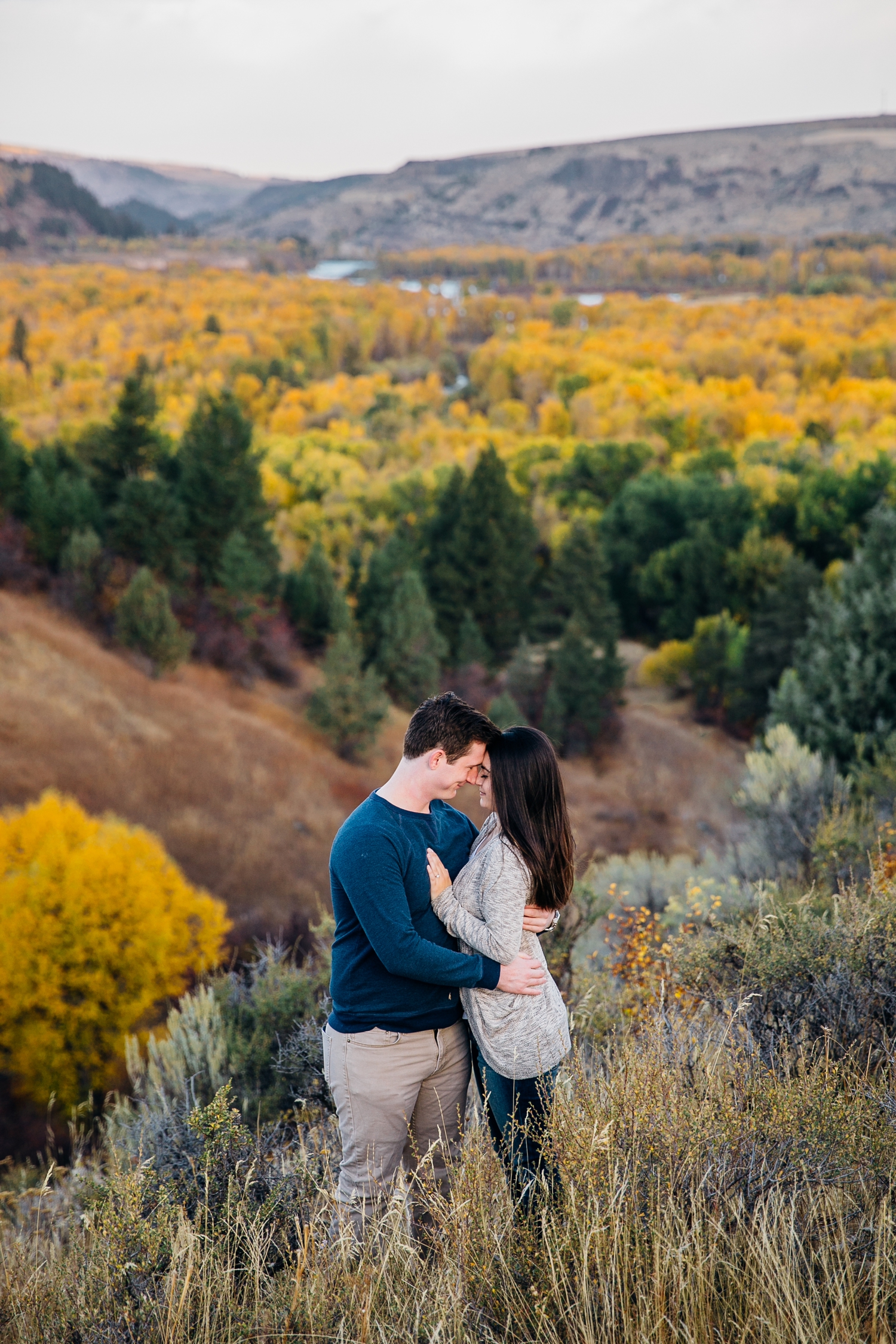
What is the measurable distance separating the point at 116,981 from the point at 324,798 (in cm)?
1240

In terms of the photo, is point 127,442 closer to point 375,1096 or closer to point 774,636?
point 774,636

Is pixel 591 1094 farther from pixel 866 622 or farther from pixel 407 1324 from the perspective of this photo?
pixel 866 622

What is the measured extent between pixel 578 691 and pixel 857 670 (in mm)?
17846

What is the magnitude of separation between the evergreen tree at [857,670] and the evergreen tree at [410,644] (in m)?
17.6

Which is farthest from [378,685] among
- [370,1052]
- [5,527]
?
[370,1052]

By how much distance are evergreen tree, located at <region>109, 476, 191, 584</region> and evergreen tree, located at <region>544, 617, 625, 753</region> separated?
46.3 feet

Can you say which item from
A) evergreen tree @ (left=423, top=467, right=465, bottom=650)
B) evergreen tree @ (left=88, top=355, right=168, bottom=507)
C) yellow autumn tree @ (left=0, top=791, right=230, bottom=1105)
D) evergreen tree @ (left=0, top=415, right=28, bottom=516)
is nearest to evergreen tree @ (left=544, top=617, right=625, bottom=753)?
evergreen tree @ (left=423, top=467, right=465, bottom=650)

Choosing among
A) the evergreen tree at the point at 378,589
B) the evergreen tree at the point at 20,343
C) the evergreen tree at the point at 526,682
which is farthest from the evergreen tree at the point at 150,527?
the evergreen tree at the point at 20,343

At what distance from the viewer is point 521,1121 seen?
288 cm

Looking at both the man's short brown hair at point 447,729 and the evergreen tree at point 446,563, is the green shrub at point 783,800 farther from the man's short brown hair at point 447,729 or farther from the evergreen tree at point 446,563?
the evergreen tree at point 446,563

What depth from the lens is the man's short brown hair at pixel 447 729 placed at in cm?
277

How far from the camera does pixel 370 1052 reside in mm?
2904

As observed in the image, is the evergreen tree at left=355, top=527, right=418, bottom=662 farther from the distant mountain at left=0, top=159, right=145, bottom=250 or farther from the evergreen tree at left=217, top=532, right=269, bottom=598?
the distant mountain at left=0, top=159, right=145, bottom=250

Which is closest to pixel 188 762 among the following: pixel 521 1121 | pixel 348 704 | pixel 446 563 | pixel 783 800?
pixel 348 704
